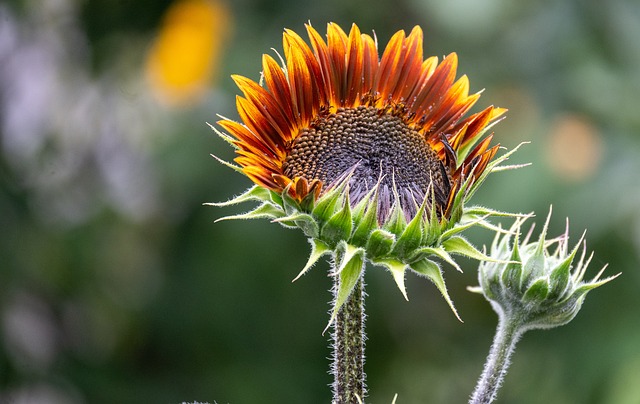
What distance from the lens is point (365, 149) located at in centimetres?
161

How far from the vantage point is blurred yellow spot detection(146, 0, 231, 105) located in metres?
3.65

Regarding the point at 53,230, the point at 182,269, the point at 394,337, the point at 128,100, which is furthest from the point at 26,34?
the point at 394,337

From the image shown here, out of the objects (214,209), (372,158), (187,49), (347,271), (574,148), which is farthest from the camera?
(187,49)

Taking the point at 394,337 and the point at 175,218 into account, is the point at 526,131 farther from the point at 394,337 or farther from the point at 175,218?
the point at 175,218

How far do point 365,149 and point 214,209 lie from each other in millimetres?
1966

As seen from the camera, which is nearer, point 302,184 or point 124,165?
point 302,184

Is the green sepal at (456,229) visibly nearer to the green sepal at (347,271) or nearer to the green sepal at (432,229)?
the green sepal at (432,229)

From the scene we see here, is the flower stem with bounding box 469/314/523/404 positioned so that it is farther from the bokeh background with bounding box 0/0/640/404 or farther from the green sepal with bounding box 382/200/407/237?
the bokeh background with bounding box 0/0/640/404

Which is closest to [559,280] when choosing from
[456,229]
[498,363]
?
[498,363]

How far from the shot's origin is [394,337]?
386cm

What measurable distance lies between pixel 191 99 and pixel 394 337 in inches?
49.9

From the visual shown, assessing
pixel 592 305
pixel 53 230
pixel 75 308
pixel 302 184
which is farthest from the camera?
pixel 75 308

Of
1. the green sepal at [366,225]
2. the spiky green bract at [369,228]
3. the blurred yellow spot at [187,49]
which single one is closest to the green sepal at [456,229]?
the spiky green bract at [369,228]

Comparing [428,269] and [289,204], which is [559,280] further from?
[289,204]
